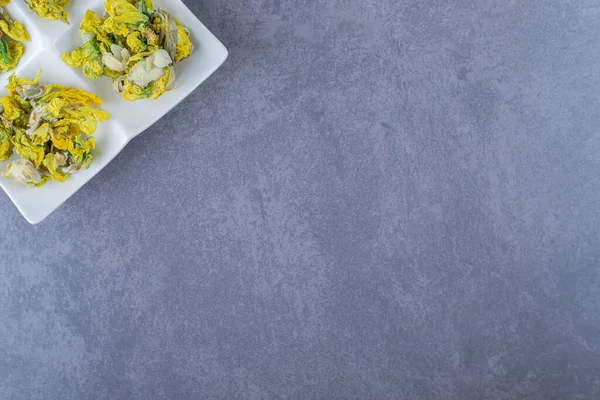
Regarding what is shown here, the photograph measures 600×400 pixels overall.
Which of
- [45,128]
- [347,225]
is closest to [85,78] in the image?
[45,128]

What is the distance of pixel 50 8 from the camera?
1146 mm

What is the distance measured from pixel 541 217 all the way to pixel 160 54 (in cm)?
80

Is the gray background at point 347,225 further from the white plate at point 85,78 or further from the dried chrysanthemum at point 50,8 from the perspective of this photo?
the dried chrysanthemum at point 50,8

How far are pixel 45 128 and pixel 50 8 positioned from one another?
0.21 metres

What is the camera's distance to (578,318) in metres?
1.31

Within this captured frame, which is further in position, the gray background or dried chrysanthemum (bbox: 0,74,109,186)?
the gray background

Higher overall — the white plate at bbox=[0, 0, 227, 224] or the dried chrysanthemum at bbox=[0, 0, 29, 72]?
the dried chrysanthemum at bbox=[0, 0, 29, 72]

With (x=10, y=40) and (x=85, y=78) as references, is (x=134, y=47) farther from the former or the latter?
(x=10, y=40)

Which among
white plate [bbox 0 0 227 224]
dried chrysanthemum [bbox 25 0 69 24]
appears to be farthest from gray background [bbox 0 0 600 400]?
dried chrysanthemum [bbox 25 0 69 24]

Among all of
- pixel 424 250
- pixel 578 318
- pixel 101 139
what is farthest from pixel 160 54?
pixel 578 318

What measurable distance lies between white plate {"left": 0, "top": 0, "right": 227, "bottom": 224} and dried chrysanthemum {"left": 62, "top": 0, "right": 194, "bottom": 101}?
0.9 inches

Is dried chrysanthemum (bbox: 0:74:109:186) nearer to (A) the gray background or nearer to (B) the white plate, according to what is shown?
(B) the white plate

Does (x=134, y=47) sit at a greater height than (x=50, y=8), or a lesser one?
lesser

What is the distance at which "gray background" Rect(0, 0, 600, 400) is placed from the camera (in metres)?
1.30
